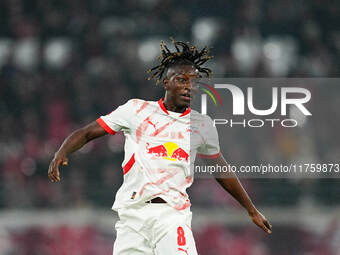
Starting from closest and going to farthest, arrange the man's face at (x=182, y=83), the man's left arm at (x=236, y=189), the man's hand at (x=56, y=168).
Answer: the man's hand at (x=56, y=168), the man's face at (x=182, y=83), the man's left arm at (x=236, y=189)

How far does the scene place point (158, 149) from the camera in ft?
14.4

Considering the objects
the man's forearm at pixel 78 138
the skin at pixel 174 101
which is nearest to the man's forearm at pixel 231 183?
the skin at pixel 174 101

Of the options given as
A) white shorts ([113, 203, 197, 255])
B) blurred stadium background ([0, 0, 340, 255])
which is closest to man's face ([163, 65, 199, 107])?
white shorts ([113, 203, 197, 255])

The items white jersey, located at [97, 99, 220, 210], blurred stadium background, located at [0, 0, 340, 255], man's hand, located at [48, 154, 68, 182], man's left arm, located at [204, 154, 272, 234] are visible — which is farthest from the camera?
blurred stadium background, located at [0, 0, 340, 255]

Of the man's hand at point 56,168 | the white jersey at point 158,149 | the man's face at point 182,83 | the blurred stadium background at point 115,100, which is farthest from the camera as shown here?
the blurred stadium background at point 115,100

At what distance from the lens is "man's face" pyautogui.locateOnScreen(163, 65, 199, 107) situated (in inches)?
175

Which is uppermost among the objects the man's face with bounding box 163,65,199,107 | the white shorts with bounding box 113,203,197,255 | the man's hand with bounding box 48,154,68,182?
the man's face with bounding box 163,65,199,107

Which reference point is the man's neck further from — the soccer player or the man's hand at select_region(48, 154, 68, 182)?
the man's hand at select_region(48, 154, 68, 182)

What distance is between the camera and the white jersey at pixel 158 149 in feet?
14.1

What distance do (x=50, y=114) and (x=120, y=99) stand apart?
1.03m

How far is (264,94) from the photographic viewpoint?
8.99 meters

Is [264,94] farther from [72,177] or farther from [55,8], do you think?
[55,8]

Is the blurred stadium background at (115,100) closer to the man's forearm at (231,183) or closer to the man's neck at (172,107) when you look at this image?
the man's forearm at (231,183)

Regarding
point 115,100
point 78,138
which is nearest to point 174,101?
point 78,138
